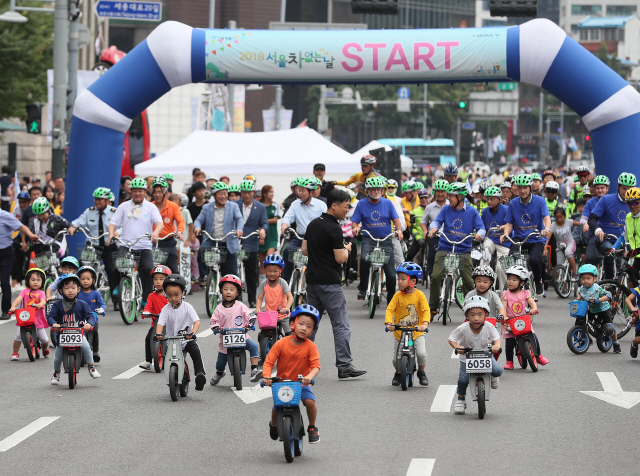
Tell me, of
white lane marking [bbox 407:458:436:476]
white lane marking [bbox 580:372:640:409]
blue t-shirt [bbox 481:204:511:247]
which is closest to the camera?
white lane marking [bbox 407:458:436:476]

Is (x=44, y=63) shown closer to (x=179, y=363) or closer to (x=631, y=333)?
(x=631, y=333)

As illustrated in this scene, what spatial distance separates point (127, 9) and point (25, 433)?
1796cm

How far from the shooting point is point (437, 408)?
9.78 meters

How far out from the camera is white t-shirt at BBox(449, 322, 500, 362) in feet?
31.8

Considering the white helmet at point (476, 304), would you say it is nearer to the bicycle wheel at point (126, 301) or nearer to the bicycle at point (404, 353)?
the bicycle at point (404, 353)

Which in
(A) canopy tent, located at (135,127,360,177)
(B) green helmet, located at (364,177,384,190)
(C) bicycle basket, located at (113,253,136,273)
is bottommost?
(C) bicycle basket, located at (113,253,136,273)

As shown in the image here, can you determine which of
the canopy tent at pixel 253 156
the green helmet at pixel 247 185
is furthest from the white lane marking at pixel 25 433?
the canopy tent at pixel 253 156

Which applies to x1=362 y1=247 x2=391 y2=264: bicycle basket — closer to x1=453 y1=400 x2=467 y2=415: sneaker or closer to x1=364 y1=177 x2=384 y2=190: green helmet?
x1=364 y1=177 x2=384 y2=190: green helmet

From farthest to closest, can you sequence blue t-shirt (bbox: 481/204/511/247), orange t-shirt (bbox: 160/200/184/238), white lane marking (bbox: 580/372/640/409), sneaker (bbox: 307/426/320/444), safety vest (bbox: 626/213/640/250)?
blue t-shirt (bbox: 481/204/511/247) → orange t-shirt (bbox: 160/200/184/238) → safety vest (bbox: 626/213/640/250) → white lane marking (bbox: 580/372/640/409) → sneaker (bbox: 307/426/320/444)

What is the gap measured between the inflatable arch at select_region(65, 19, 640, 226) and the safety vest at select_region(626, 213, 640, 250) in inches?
237

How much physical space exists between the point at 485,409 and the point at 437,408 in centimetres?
50

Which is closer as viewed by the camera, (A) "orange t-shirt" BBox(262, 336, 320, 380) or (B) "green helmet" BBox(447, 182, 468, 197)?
(A) "orange t-shirt" BBox(262, 336, 320, 380)

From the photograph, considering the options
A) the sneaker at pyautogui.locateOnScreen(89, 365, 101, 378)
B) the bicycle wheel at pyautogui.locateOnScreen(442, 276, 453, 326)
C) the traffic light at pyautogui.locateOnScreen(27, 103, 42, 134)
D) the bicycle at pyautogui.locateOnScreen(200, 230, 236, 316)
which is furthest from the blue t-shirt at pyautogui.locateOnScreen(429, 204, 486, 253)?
the traffic light at pyautogui.locateOnScreen(27, 103, 42, 134)

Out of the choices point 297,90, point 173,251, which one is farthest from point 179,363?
point 297,90
